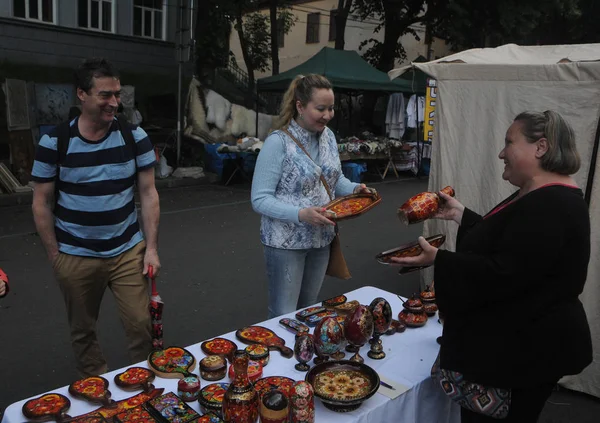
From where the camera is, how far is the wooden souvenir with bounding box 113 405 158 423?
1.62 meters

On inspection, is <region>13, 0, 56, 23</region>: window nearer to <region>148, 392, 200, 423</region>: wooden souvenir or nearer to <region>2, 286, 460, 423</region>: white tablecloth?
<region>2, 286, 460, 423</region>: white tablecloth

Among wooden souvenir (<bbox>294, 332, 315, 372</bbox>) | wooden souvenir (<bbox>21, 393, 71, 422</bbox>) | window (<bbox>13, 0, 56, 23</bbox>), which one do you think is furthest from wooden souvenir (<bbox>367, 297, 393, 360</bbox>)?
window (<bbox>13, 0, 56, 23</bbox>)

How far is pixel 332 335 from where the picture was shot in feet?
6.72

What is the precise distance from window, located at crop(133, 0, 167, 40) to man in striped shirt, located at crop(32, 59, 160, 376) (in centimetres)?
1121

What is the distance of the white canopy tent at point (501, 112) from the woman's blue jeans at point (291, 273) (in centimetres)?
177

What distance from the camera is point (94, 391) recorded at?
5.86ft

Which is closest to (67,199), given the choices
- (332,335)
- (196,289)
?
(332,335)

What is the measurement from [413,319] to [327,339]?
630 millimetres

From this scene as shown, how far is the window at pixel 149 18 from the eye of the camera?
41.0 feet

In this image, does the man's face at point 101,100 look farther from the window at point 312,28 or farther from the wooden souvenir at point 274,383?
the window at point 312,28

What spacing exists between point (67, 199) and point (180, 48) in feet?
28.6

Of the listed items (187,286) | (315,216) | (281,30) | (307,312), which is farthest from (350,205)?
(281,30)

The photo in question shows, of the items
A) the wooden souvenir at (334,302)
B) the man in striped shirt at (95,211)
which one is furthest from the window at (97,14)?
the wooden souvenir at (334,302)

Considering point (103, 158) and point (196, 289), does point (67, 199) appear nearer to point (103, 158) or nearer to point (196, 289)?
point (103, 158)
